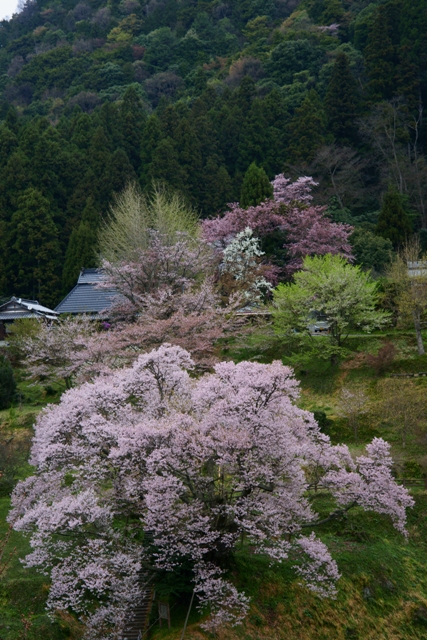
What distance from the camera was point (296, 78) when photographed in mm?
57188

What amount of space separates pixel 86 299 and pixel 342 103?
26.0m

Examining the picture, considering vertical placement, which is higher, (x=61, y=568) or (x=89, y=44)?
(x=89, y=44)

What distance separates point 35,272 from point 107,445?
1067 inches

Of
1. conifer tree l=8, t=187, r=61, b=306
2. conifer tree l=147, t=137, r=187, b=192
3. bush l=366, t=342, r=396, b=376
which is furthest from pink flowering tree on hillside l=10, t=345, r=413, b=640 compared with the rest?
conifer tree l=147, t=137, r=187, b=192

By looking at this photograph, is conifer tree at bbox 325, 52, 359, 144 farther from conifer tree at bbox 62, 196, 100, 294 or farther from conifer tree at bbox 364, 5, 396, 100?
conifer tree at bbox 62, 196, 100, 294

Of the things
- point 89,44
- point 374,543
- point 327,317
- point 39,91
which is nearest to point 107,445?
point 374,543

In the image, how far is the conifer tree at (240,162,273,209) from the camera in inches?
1490

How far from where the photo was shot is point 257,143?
48750 millimetres

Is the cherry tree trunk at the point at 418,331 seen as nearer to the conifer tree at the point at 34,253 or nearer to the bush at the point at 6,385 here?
the bush at the point at 6,385

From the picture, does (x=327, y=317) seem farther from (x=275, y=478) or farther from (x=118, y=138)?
(x=118, y=138)

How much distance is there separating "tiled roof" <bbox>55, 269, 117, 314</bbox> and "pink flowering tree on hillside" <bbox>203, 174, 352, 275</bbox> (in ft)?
20.0

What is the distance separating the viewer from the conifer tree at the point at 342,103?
4856 centimetres

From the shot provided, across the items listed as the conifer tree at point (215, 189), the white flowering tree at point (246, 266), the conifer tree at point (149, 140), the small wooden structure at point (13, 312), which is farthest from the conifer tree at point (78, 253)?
the white flowering tree at point (246, 266)

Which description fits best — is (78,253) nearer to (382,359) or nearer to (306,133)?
(306,133)
